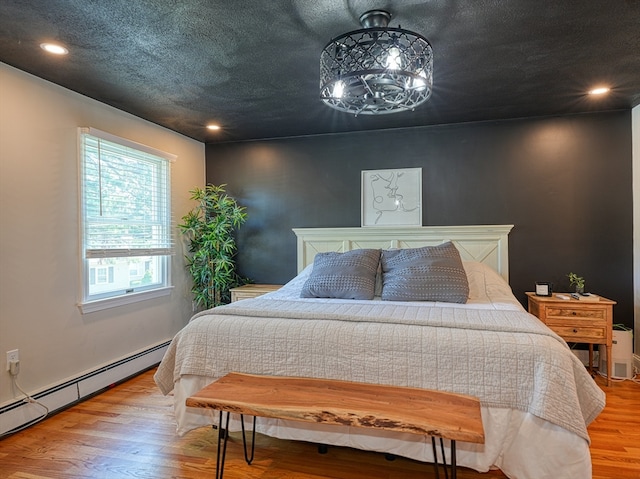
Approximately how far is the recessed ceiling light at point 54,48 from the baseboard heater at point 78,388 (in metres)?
2.19

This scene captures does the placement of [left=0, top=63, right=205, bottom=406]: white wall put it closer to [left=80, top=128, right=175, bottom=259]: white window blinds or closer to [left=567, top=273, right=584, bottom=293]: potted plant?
[left=80, top=128, right=175, bottom=259]: white window blinds

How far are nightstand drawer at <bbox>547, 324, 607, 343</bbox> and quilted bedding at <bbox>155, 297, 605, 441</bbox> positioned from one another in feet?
3.74

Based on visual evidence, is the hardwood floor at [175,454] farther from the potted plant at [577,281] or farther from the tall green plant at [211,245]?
the tall green plant at [211,245]

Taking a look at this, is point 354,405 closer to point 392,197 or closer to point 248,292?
point 248,292

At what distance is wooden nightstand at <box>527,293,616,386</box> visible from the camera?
292cm

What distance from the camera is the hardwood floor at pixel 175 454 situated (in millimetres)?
1878

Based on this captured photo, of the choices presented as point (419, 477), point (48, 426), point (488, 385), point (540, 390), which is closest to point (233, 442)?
point (419, 477)

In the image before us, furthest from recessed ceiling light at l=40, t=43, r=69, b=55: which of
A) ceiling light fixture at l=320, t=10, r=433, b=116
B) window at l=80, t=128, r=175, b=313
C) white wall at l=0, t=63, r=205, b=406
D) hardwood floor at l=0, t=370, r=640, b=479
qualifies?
hardwood floor at l=0, t=370, r=640, b=479

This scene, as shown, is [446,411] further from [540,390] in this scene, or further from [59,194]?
[59,194]

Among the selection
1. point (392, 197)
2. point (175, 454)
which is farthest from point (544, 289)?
point (175, 454)

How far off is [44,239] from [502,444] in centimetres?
306

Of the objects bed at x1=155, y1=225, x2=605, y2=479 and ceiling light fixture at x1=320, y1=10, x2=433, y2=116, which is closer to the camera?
bed at x1=155, y1=225, x2=605, y2=479

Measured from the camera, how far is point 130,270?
11.0 feet

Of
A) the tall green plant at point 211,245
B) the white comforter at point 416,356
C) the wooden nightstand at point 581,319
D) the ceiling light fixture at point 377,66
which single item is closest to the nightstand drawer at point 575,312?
the wooden nightstand at point 581,319
